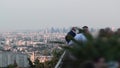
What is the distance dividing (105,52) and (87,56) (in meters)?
0.16

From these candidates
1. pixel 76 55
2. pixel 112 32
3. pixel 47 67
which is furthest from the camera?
pixel 47 67

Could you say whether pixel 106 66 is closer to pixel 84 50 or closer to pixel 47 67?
pixel 84 50

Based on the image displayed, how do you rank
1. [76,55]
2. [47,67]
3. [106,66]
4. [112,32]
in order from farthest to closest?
1. [47,67]
2. [112,32]
3. [76,55]
4. [106,66]

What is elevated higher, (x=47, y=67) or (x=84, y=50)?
(x=84, y=50)

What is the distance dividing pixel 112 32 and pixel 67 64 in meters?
0.54

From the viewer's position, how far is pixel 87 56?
3914 mm

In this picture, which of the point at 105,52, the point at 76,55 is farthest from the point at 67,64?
the point at 105,52

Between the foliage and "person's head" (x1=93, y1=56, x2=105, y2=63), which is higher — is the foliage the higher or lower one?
the higher one

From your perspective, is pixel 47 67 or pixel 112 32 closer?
pixel 112 32

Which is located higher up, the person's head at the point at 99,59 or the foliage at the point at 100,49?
the foliage at the point at 100,49

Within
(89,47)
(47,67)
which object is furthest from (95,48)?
(47,67)

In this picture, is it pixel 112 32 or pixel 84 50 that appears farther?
pixel 112 32

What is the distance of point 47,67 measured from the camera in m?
17.0

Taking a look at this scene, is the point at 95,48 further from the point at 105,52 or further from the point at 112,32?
the point at 112,32
